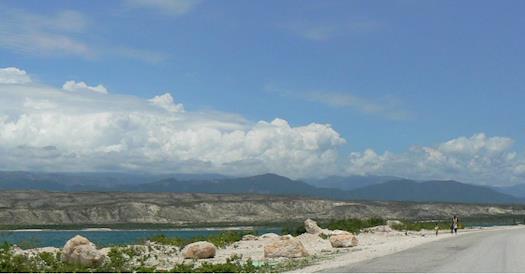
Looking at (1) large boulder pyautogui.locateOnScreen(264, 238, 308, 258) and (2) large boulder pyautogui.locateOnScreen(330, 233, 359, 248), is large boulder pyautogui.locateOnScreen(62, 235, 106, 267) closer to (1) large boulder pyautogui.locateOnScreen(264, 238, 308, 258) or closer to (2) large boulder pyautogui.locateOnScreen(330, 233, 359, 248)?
(1) large boulder pyautogui.locateOnScreen(264, 238, 308, 258)

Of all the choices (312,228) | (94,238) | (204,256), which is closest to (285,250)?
(204,256)

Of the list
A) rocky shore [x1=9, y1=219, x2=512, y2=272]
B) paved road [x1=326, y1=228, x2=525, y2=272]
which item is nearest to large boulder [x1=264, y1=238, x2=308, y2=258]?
rocky shore [x1=9, y1=219, x2=512, y2=272]

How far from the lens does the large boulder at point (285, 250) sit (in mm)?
36284

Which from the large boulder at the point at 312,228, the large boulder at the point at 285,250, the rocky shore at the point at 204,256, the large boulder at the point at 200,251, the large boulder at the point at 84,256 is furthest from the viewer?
the large boulder at the point at 312,228

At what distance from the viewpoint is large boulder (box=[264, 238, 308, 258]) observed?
3628cm

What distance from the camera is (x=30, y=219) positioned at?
164m

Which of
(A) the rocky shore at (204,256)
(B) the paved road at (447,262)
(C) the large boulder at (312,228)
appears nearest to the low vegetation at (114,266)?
(A) the rocky shore at (204,256)

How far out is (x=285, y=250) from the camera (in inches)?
1431

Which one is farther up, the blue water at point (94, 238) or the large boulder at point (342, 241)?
the large boulder at point (342, 241)

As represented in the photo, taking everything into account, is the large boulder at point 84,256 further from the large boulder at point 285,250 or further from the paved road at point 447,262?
the paved road at point 447,262

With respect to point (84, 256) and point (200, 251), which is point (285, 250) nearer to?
point (200, 251)

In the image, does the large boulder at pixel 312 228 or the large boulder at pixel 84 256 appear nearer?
the large boulder at pixel 84 256

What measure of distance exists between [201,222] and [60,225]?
3980cm

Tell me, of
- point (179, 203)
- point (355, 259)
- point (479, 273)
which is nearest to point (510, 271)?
point (479, 273)
